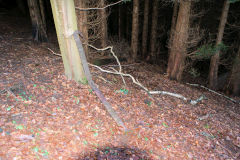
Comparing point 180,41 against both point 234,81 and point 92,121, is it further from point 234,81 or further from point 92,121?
point 92,121

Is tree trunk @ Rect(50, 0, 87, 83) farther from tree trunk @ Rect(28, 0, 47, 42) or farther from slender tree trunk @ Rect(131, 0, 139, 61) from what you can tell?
slender tree trunk @ Rect(131, 0, 139, 61)

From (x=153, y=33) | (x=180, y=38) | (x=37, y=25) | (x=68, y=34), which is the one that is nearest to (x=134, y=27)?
(x=153, y=33)

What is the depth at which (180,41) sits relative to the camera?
776cm

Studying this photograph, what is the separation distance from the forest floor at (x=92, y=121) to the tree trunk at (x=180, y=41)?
248 cm

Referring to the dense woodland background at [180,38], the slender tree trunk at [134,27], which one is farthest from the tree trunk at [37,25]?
the slender tree trunk at [134,27]

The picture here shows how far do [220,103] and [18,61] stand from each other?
9.43m

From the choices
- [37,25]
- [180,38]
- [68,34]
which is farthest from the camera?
[37,25]

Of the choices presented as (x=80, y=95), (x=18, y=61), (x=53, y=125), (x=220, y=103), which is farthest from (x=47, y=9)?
(x=220, y=103)

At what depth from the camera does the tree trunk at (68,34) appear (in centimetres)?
432

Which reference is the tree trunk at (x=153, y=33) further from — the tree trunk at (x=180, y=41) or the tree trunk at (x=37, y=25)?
the tree trunk at (x=37, y=25)

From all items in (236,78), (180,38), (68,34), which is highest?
(68,34)

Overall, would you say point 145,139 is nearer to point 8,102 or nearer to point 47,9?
point 8,102

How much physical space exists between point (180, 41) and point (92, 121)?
6080mm

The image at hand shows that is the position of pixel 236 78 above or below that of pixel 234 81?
above
